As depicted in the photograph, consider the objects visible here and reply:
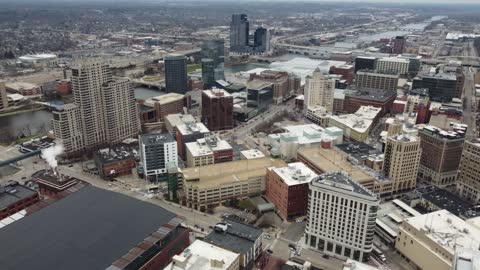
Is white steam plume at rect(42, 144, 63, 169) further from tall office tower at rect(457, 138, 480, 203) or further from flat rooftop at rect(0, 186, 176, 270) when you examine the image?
tall office tower at rect(457, 138, 480, 203)

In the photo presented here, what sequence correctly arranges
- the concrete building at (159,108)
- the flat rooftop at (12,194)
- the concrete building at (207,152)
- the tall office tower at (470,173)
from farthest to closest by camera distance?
the concrete building at (159,108) → the concrete building at (207,152) → the tall office tower at (470,173) → the flat rooftop at (12,194)

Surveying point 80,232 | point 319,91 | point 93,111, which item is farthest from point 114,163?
point 319,91

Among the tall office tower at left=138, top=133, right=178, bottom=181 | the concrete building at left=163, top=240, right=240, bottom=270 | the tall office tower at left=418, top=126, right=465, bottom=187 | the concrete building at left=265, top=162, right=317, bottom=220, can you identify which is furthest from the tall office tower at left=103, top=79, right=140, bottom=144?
the tall office tower at left=418, top=126, right=465, bottom=187

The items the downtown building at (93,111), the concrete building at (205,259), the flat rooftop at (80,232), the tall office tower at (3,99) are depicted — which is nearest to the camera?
the flat rooftop at (80,232)

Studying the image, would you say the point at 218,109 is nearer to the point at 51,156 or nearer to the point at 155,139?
the point at 155,139

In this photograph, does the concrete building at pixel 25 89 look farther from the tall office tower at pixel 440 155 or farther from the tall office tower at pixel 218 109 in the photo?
the tall office tower at pixel 440 155

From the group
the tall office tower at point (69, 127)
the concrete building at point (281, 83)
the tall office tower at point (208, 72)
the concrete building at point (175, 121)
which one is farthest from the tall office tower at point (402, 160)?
the tall office tower at point (208, 72)

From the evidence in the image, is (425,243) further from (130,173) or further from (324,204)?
(130,173)
